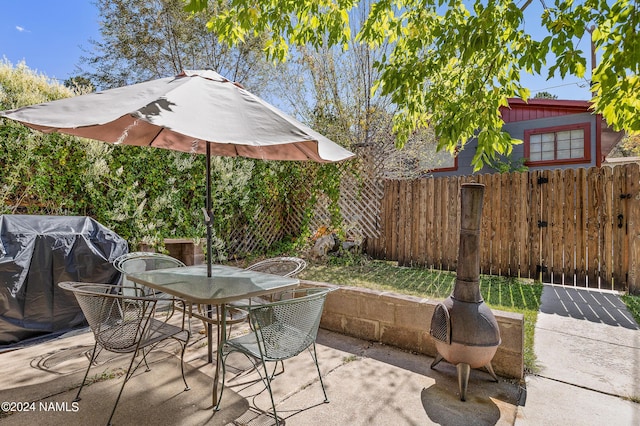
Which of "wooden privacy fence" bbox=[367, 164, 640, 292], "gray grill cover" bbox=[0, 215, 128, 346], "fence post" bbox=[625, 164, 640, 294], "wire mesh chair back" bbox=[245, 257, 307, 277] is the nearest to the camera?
"gray grill cover" bbox=[0, 215, 128, 346]

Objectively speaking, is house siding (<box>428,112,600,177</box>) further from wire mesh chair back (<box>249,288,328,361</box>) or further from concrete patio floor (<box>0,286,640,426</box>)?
wire mesh chair back (<box>249,288,328,361</box>)

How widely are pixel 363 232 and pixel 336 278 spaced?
1982 millimetres

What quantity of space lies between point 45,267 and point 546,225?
6219 millimetres

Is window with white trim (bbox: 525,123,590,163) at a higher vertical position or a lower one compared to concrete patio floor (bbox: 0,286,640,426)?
higher

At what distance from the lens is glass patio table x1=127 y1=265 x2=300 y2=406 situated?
1991 mm

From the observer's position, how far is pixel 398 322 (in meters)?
2.91

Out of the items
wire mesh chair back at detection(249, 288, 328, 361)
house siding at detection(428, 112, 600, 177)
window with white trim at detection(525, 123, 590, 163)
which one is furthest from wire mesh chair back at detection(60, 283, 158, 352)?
window with white trim at detection(525, 123, 590, 163)

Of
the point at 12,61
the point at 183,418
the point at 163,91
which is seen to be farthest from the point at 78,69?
the point at 183,418

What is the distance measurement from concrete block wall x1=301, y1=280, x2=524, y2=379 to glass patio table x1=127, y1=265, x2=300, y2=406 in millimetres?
570

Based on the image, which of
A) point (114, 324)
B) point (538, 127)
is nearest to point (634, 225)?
point (114, 324)

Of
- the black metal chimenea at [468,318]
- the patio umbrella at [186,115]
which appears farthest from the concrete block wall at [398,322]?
the patio umbrella at [186,115]

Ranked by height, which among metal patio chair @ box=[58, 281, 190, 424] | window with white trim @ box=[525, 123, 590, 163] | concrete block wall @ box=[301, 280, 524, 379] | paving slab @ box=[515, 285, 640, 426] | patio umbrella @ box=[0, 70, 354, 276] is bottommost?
paving slab @ box=[515, 285, 640, 426]

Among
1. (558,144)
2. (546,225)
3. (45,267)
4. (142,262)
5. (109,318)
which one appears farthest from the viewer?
(558,144)

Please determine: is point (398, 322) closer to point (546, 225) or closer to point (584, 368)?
point (584, 368)
